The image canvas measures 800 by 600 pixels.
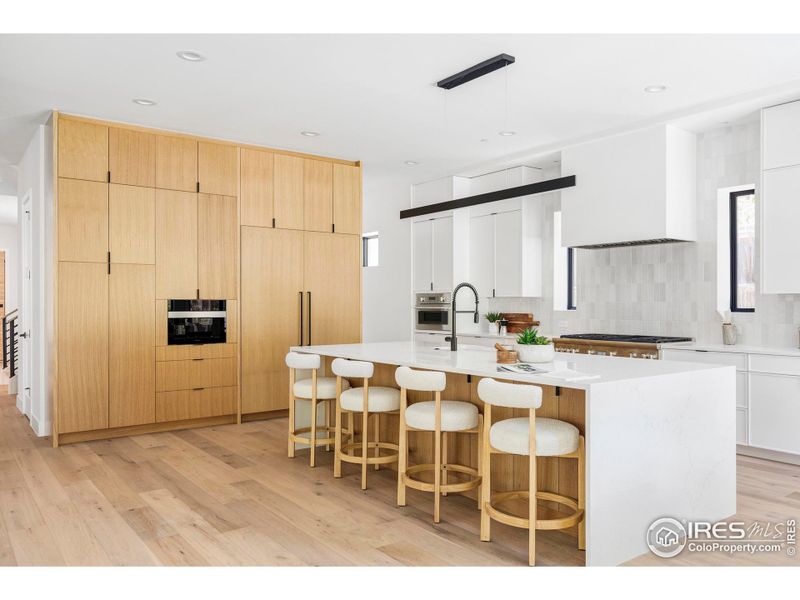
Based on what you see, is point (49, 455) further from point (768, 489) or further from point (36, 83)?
point (768, 489)

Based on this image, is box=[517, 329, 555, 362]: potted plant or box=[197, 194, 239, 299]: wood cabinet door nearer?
box=[517, 329, 555, 362]: potted plant

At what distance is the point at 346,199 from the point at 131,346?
2728mm

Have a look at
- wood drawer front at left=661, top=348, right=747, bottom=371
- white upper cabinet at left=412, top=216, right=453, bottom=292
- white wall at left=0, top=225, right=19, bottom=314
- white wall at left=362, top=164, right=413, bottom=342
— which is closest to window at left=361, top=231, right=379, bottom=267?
white wall at left=362, top=164, right=413, bottom=342

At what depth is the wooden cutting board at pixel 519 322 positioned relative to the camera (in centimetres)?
695

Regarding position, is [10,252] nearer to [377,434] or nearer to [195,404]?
[195,404]

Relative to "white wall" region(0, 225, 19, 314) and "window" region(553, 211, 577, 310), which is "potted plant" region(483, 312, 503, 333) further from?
"white wall" region(0, 225, 19, 314)

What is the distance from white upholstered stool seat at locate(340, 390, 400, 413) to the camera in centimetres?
391

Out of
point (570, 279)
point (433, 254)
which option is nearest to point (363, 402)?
point (570, 279)

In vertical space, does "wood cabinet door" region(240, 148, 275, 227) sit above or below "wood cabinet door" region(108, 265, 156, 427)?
above

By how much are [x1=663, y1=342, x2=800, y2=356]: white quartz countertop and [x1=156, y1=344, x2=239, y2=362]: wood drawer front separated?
397 cm

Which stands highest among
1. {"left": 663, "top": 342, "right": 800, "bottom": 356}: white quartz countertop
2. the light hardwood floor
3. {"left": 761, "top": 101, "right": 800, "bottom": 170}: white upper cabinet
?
{"left": 761, "top": 101, "right": 800, "bottom": 170}: white upper cabinet

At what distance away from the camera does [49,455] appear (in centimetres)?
471

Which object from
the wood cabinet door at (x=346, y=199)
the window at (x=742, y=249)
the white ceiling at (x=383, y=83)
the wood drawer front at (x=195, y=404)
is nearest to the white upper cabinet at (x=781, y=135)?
the white ceiling at (x=383, y=83)
